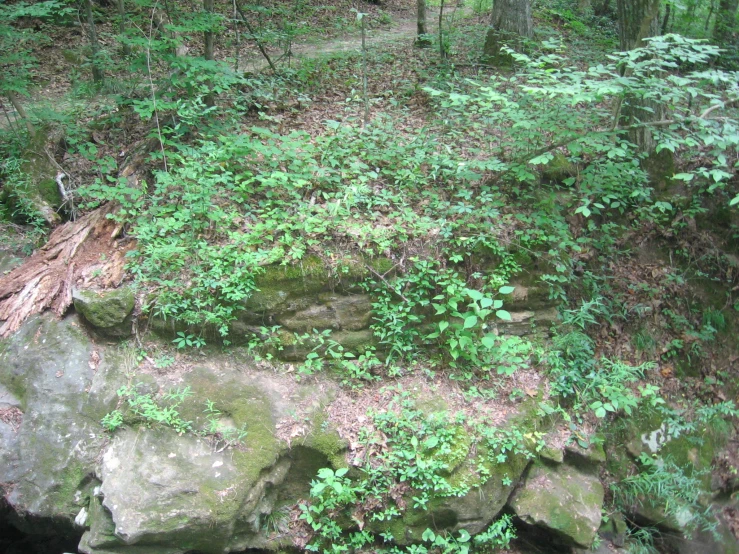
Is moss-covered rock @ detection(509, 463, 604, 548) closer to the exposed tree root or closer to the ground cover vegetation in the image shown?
the ground cover vegetation

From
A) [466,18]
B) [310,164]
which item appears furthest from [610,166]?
[466,18]

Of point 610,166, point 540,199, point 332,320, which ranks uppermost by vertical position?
point 610,166

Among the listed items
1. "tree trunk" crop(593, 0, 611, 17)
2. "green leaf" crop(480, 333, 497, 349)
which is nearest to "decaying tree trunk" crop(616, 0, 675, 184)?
"green leaf" crop(480, 333, 497, 349)

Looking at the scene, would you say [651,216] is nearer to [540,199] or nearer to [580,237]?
[580,237]

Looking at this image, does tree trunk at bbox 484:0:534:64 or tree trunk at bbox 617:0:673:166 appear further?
tree trunk at bbox 484:0:534:64

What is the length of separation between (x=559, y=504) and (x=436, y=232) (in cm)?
297

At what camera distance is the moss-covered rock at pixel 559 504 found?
186 inches

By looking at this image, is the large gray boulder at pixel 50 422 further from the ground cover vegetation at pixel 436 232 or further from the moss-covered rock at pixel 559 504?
the moss-covered rock at pixel 559 504

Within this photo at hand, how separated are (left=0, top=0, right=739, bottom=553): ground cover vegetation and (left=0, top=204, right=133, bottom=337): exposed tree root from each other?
13 centimetres

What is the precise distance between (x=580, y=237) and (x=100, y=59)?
7.09 meters

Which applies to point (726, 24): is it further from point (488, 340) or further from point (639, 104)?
point (488, 340)

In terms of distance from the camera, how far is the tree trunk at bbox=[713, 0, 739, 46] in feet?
30.5

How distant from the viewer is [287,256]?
499cm

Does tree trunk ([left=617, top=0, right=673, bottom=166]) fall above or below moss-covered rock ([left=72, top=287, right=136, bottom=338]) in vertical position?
→ above
